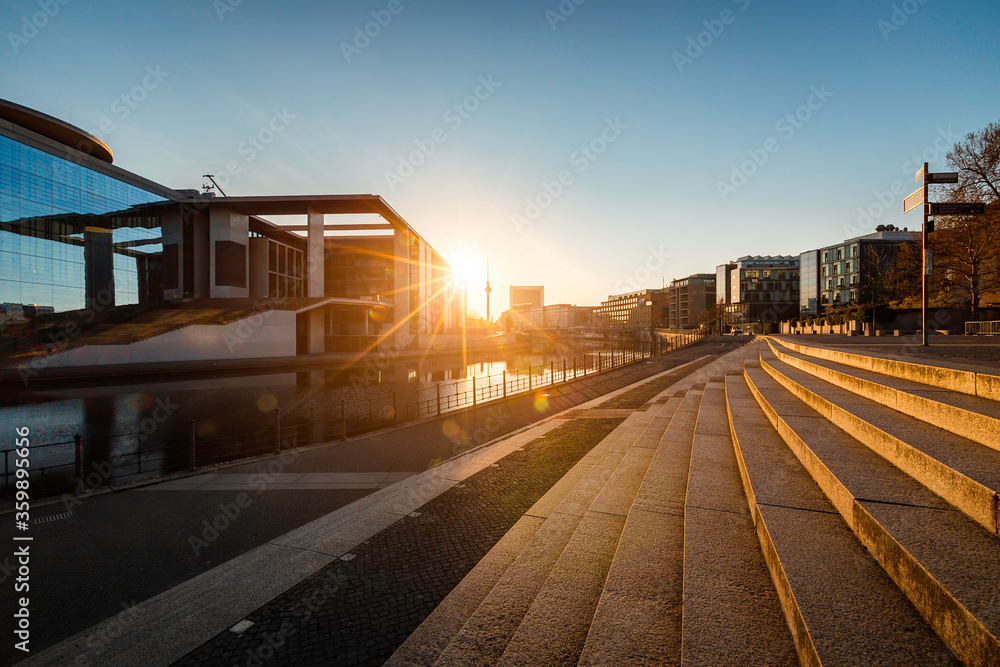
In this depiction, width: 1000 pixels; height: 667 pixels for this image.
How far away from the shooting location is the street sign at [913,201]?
11.1 meters

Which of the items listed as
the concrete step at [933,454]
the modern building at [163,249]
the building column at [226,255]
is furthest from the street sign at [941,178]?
the building column at [226,255]

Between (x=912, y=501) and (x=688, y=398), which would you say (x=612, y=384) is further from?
(x=912, y=501)

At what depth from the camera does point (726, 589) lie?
10.6ft

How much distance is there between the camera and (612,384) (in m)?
22.7

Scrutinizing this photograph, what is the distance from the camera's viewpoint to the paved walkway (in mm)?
3855

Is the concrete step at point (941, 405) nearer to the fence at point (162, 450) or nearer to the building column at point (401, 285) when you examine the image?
the fence at point (162, 450)

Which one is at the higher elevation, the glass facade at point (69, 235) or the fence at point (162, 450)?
the glass facade at point (69, 235)

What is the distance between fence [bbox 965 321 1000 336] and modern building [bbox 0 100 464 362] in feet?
170

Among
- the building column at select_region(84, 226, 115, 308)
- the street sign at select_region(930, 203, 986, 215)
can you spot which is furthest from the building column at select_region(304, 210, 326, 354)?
the street sign at select_region(930, 203, 986, 215)

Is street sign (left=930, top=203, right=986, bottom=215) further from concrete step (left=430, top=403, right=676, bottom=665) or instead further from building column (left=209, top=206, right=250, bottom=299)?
building column (left=209, top=206, right=250, bottom=299)

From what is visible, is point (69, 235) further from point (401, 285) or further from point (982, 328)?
point (982, 328)

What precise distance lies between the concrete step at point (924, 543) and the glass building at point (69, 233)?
5015 cm

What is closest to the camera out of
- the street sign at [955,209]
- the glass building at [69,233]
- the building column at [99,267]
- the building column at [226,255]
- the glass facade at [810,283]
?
the street sign at [955,209]

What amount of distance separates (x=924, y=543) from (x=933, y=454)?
1195 mm
